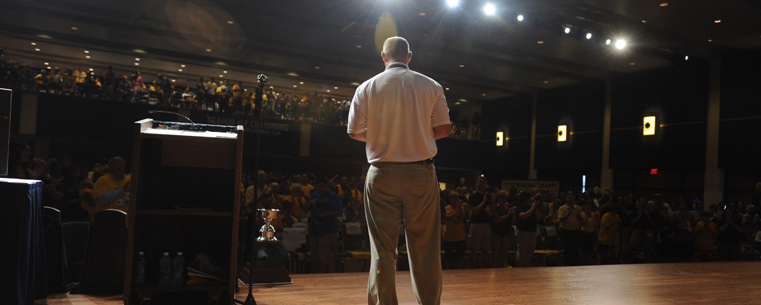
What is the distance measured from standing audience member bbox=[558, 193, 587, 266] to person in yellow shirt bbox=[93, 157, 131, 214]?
689cm

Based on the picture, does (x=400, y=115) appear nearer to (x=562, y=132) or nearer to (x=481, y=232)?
(x=481, y=232)

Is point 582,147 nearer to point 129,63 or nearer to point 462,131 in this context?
point 462,131

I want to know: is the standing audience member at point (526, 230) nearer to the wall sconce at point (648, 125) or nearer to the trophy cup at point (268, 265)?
the trophy cup at point (268, 265)

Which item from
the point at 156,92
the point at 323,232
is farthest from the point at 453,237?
the point at 156,92

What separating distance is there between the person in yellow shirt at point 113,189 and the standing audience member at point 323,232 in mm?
2675

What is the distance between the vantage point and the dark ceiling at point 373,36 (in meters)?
11.4

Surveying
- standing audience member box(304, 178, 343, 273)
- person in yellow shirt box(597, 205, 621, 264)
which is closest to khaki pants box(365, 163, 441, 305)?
standing audience member box(304, 178, 343, 273)

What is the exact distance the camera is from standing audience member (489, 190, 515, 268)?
26.6ft

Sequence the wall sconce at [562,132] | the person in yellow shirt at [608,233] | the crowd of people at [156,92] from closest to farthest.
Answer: the person in yellow shirt at [608,233], the crowd of people at [156,92], the wall sconce at [562,132]

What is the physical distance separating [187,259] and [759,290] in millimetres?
4642

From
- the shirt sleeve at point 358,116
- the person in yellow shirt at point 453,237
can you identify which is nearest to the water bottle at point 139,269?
the shirt sleeve at point 358,116

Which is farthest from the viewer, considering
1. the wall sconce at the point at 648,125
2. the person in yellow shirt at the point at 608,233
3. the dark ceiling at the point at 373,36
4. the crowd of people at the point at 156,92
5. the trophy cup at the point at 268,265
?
the wall sconce at the point at 648,125

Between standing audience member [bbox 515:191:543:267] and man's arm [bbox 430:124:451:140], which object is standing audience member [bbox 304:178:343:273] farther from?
man's arm [bbox 430:124:451:140]

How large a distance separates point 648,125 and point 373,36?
27.8ft
